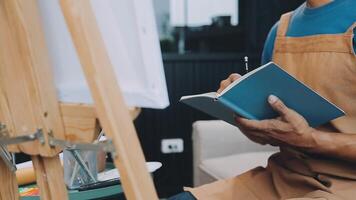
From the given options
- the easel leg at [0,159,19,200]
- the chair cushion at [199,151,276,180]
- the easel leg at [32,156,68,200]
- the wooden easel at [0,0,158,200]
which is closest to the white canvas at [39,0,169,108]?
the wooden easel at [0,0,158,200]

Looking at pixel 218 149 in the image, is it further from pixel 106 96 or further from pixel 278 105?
pixel 106 96

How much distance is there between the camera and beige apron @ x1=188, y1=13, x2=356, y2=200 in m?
0.97

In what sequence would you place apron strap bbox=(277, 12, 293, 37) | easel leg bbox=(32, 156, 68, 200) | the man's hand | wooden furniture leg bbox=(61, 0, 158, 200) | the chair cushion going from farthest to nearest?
the chair cushion → apron strap bbox=(277, 12, 293, 37) → the man's hand → easel leg bbox=(32, 156, 68, 200) → wooden furniture leg bbox=(61, 0, 158, 200)

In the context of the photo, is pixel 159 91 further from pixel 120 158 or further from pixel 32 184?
pixel 32 184

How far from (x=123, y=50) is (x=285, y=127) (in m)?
0.42

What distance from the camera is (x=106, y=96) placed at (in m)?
0.63

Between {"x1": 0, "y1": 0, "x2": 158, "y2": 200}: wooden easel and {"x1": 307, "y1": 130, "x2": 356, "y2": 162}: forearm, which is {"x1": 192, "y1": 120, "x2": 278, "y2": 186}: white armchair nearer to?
{"x1": 307, "y1": 130, "x2": 356, "y2": 162}: forearm

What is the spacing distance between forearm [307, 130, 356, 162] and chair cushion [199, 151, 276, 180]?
2.97 ft

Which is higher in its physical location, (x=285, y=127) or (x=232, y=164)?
(x=285, y=127)

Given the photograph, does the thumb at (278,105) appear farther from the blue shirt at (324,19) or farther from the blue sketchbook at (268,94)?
the blue shirt at (324,19)

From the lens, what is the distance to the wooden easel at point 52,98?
2.07ft

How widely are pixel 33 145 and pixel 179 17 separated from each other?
7.49 ft

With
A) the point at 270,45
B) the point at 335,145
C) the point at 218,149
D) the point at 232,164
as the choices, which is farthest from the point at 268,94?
the point at 218,149

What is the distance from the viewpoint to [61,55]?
75cm
